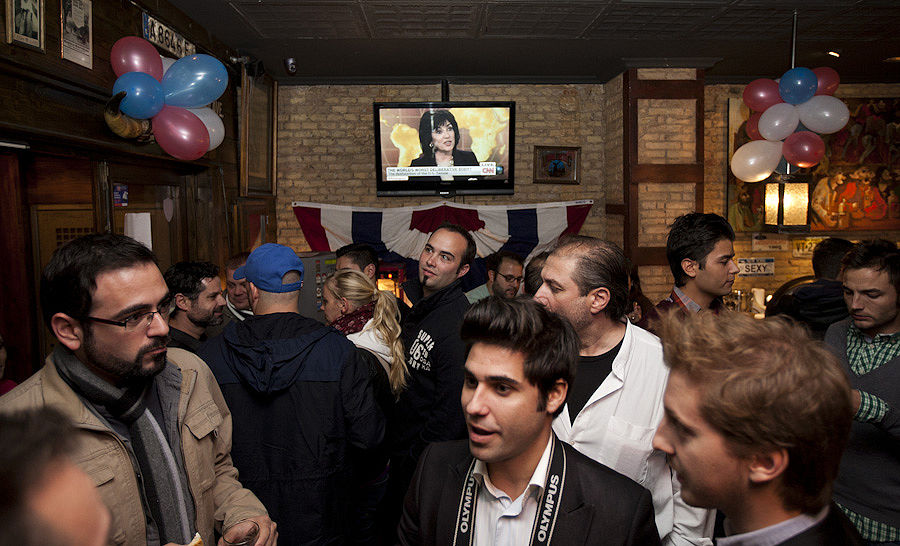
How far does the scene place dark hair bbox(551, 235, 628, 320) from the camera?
2.09 m

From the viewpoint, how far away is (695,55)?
20.9ft

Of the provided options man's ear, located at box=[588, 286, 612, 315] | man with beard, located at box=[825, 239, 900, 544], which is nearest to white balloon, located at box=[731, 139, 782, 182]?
man with beard, located at box=[825, 239, 900, 544]

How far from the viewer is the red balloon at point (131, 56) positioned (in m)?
3.47

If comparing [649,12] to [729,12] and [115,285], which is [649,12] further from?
[115,285]

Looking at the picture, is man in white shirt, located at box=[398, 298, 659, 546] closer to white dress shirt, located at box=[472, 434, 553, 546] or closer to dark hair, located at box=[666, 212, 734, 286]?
white dress shirt, located at box=[472, 434, 553, 546]

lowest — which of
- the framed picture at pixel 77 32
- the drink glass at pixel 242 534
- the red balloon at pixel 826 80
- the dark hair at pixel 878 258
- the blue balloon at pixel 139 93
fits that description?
the drink glass at pixel 242 534

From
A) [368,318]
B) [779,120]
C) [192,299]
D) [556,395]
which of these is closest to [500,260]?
[368,318]

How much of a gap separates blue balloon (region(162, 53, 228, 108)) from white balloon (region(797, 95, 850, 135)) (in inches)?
195

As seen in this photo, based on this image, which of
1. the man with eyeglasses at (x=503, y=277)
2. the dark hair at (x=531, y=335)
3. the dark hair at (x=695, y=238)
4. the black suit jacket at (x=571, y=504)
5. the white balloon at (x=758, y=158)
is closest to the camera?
the black suit jacket at (x=571, y=504)

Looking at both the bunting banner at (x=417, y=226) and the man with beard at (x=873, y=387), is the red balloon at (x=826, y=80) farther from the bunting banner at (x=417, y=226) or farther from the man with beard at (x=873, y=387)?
the man with beard at (x=873, y=387)

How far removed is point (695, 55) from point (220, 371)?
6112 millimetres

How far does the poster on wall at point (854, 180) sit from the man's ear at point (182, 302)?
6642 millimetres

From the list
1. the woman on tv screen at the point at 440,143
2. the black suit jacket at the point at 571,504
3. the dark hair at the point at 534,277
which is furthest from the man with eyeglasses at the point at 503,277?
the black suit jacket at the point at 571,504

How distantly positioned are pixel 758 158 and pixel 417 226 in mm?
3668
